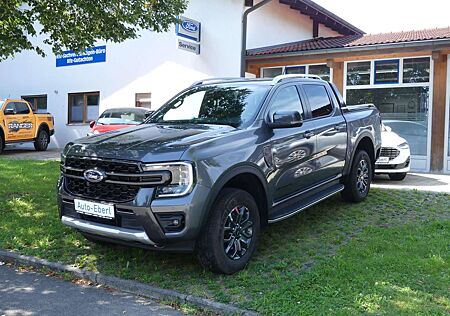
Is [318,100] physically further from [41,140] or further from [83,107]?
[83,107]

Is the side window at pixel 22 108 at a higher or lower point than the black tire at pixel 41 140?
higher

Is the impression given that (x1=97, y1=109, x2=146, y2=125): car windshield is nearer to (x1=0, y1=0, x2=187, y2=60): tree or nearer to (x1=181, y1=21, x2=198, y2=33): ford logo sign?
(x1=181, y1=21, x2=198, y2=33): ford logo sign

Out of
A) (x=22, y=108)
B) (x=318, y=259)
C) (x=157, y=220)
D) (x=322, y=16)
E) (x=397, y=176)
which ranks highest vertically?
(x=322, y=16)

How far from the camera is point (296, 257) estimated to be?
480cm

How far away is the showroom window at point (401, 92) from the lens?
12.1 metres

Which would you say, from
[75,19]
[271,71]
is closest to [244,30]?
[271,71]

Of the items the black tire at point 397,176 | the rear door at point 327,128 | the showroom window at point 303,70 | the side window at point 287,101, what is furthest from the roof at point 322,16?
the side window at point 287,101

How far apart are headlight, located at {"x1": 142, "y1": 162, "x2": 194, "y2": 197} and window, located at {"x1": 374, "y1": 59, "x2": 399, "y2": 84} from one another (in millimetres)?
10169

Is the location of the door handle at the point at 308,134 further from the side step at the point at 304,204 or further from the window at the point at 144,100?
the window at the point at 144,100

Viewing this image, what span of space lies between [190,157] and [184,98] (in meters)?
2.04

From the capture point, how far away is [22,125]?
15984 millimetres

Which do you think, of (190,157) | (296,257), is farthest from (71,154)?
(296,257)

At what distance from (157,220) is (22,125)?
1385cm

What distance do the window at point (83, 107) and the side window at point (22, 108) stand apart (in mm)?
2413
